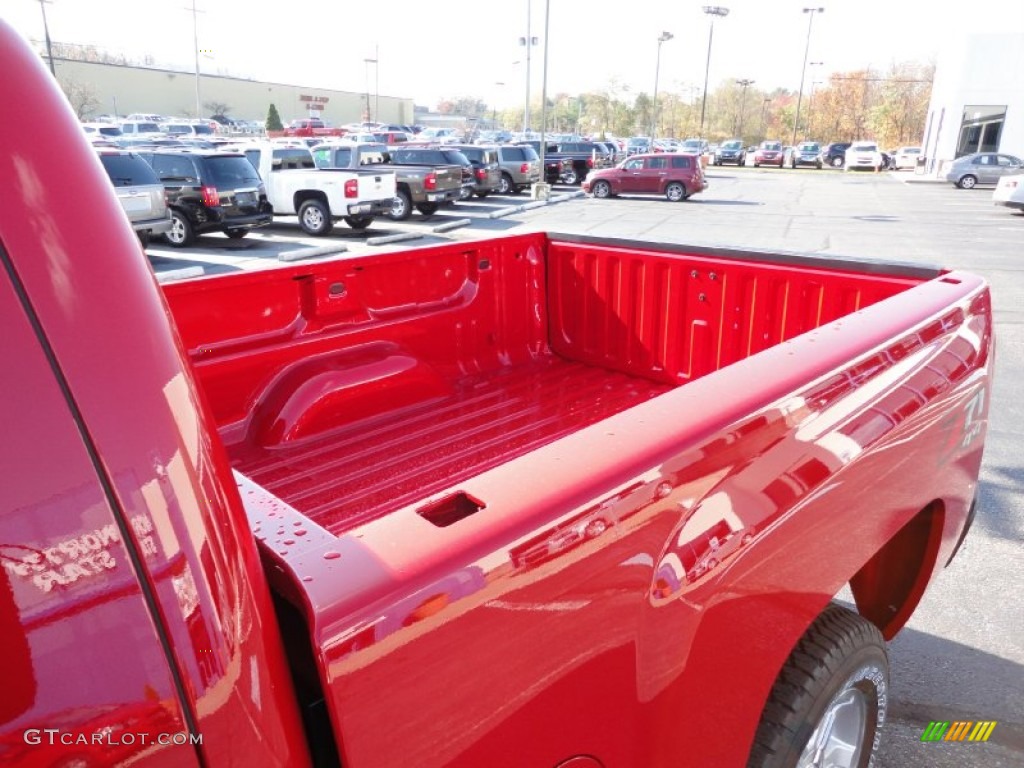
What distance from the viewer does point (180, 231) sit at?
46.8 ft

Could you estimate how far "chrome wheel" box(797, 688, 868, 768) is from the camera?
2176 mm

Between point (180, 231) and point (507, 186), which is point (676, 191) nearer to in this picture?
point (507, 186)

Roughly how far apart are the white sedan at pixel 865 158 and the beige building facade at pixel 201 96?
143ft

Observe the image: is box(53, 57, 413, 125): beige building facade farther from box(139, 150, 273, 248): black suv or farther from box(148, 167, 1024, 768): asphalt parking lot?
box(139, 150, 273, 248): black suv

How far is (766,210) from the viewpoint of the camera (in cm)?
2325

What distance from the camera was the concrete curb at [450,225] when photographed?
1658 centimetres

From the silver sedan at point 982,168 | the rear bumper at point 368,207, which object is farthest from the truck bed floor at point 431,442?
the silver sedan at point 982,168

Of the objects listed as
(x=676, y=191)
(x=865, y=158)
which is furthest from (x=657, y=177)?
(x=865, y=158)

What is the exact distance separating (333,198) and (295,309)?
42.3 ft

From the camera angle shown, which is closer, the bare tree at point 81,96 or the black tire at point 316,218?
the black tire at point 316,218

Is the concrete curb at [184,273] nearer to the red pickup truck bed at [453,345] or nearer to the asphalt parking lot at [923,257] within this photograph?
the asphalt parking lot at [923,257]

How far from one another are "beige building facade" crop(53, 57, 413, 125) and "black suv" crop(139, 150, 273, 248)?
56.3 m

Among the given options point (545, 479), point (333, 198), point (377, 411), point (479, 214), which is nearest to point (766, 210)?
point (479, 214)
